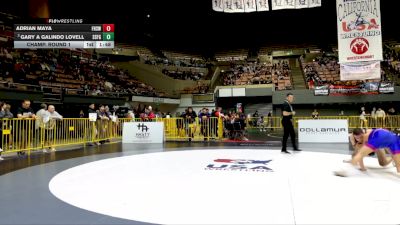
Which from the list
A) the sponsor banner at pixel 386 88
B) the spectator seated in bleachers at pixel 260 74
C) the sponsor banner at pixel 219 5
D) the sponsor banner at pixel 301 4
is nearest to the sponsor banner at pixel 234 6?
the sponsor banner at pixel 219 5

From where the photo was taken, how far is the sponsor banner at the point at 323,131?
11648 mm

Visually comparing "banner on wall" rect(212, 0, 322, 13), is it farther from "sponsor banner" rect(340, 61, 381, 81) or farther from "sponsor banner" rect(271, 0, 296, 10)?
"sponsor banner" rect(340, 61, 381, 81)

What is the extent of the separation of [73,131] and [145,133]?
2.75 meters

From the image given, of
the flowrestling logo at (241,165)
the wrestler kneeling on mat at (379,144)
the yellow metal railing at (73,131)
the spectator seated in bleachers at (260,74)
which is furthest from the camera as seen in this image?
the spectator seated in bleachers at (260,74)

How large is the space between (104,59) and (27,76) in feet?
45.8

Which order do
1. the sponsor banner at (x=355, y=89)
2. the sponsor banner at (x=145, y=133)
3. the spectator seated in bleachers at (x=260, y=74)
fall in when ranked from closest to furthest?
the sponsor banner at (x=145, y=133), the sponsor banner at (x=355, y=89), the spectator seated in bleachers at (x=260, y=74)

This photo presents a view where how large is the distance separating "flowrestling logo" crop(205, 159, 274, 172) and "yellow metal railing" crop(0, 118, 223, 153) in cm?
566

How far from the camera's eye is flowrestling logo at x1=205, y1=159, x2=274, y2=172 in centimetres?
554

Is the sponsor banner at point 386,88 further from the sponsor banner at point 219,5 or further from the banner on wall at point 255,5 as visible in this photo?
the sponsor banner at point 219,5

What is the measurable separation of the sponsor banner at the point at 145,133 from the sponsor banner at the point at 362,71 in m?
7.14

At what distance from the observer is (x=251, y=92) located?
2594cm

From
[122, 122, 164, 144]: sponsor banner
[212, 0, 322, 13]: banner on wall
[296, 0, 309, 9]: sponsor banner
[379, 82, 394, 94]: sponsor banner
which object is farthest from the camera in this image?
A: [379, 82, 394, 94]: sponsor banner

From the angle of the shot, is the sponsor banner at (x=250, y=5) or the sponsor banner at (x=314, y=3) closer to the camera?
the sponsor banner at (x=314, y=3)
